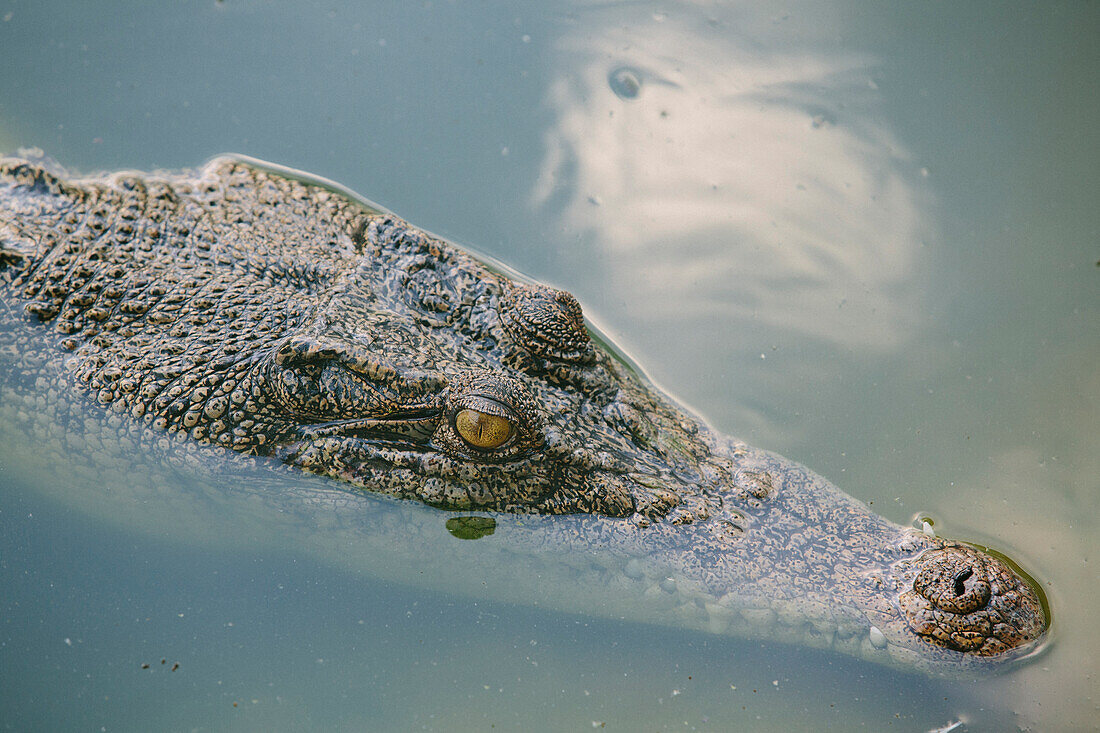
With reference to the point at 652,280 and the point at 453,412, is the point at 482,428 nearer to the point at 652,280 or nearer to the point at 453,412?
the point at 453,412

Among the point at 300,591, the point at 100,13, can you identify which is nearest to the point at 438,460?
the point at 300,591

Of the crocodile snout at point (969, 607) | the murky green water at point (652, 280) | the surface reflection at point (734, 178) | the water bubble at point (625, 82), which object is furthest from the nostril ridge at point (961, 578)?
the water bubble at point (625, 82)

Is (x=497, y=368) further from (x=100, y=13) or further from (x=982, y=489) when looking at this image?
(x=100, y=13)

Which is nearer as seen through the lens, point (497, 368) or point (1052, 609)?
point (497, 368)

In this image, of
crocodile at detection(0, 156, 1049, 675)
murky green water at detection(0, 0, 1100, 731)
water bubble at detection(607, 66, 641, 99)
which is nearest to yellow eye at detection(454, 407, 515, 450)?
crocodile at detection(0, 156, 1049, 675)

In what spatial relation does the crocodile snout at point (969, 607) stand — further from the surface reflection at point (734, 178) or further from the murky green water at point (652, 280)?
the surface reflection at point (734, 178)

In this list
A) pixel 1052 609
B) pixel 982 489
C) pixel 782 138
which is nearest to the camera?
pixel 1052 609

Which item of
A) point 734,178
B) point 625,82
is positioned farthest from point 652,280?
point 625,82
